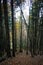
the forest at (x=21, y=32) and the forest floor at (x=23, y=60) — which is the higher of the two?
the forest at (x=21, y=32)

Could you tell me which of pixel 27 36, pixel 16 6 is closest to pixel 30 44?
pixel 27 36

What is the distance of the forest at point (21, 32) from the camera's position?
1.84m

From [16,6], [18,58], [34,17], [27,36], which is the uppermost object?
[16,6]

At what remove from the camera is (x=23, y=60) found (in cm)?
186

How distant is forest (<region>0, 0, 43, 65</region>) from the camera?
1.84 m

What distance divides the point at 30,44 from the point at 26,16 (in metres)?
0.39

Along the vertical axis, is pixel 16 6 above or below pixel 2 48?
above

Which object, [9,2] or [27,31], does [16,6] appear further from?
[27,31]

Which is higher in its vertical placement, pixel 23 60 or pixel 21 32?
pixel 21 32

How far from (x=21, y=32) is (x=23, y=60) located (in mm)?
384

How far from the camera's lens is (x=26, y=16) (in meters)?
1.88

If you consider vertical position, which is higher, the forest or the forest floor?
the forest

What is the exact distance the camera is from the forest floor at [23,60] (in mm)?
1835

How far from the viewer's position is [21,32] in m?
1.87
